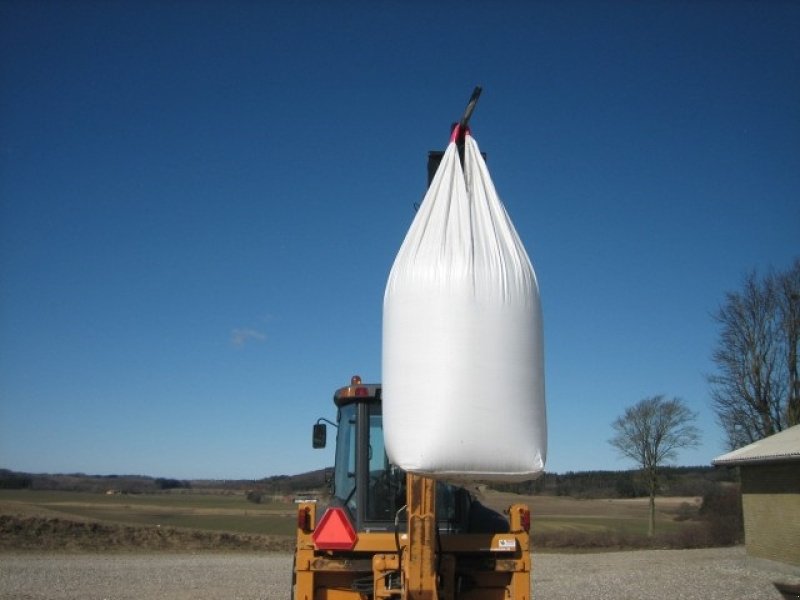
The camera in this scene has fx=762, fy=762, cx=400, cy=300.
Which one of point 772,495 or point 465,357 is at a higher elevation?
point 465,357

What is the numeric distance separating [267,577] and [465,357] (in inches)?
529

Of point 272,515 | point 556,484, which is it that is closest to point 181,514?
point 272,515

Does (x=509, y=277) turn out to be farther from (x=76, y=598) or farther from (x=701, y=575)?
(x=701, y=575)

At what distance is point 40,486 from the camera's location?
64.8 metres

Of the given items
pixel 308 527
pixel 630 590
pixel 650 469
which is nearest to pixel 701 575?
pixel 630 590

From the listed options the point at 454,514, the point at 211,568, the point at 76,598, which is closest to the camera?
the point at 454,514

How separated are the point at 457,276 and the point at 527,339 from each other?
0.42 metres

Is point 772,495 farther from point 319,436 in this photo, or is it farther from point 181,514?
point 181,514

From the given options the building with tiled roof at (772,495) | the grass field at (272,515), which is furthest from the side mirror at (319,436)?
the grass field at (272,515)

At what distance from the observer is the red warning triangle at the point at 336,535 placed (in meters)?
5.30

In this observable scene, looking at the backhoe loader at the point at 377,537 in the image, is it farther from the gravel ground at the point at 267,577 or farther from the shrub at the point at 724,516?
the shrub at the point at 724,516

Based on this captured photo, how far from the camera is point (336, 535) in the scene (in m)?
5.31

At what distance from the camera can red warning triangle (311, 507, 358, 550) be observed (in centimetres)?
530

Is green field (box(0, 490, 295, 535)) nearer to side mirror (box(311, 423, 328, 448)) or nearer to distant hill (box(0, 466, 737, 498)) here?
distant hill (box(0, 466, 737, 498))
